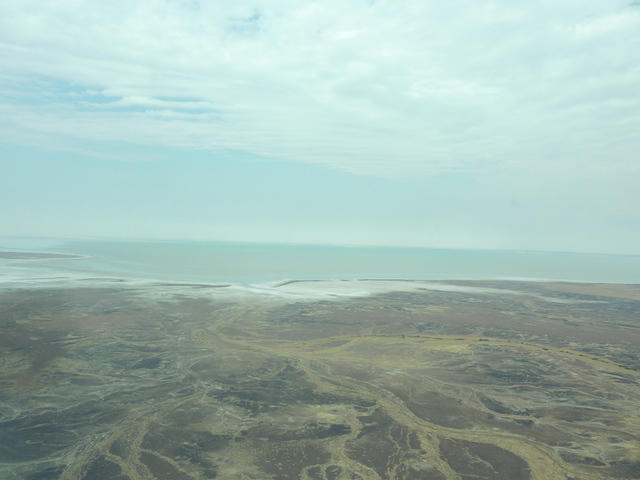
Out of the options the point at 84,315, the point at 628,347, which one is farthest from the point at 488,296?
the point at 84,315

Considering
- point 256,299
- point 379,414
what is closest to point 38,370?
point 379,414

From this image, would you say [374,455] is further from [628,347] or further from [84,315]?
[84,315]

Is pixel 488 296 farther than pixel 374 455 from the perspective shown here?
Yes

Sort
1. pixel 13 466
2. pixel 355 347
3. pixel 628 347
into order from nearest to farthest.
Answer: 1. pixel 13 466
2. pixel 355 347
3. pixel 628 347

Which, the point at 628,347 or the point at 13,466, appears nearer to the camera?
the point at 13,466

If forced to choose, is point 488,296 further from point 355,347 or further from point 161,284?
point 161,284

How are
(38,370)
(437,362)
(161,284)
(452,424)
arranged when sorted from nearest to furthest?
(452,424), (38,370), (437,362), (161,284)

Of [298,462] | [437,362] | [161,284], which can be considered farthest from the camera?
[161,284]
